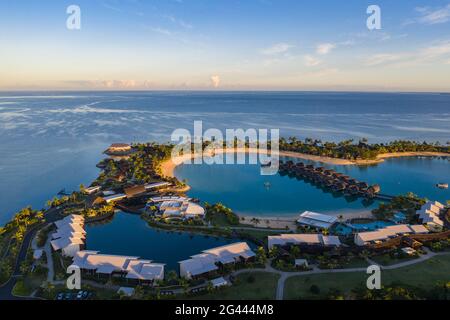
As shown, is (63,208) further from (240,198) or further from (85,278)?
(240,198)

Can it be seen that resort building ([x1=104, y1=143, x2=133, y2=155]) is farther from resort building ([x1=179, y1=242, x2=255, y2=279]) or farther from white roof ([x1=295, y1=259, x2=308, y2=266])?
white roof ([x1=295, y1=259, x2=308, y2=266])

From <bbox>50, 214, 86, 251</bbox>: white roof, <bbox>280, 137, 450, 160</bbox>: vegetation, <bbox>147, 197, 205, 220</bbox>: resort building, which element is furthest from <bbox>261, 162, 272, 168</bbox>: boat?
<bbox>50, 214, 86, 251</bbox>: white roof

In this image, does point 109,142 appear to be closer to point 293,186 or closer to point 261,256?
point 293,186

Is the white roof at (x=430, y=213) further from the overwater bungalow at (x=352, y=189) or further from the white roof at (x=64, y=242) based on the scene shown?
the white roof at (x=64, y=242)

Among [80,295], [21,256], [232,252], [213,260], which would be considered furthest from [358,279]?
[21,256]

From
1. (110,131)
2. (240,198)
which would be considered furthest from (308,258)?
(110,131)
